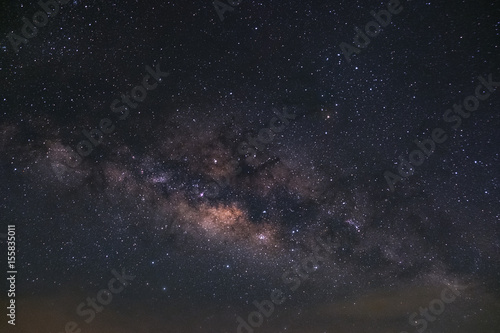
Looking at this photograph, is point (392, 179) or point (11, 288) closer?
point (11, 288)

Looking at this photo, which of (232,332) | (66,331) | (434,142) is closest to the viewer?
(434,142)

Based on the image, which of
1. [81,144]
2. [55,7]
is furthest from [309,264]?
[55,7]

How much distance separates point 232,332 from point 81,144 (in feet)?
26.1

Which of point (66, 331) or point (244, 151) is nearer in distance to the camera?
point (244, 151)

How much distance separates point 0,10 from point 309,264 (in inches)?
334

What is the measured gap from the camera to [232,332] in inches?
394

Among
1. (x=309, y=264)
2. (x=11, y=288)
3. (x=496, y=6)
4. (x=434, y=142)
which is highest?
(x=496, y=6)

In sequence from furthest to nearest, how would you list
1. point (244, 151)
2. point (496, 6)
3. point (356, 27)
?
point (244, 151) → point (356, 27) → point (496, 6)

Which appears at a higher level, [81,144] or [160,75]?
[160,75]

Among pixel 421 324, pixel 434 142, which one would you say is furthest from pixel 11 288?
pixel 421 324

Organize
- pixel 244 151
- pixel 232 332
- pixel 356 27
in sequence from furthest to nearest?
1. pixel 232 332
2. pixel 244 151
3. pixel 356 27

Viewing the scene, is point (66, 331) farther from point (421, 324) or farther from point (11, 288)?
point (421, 324)

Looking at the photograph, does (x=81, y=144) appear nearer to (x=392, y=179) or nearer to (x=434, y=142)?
(x=392, y=179)

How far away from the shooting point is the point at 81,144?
655 cm
